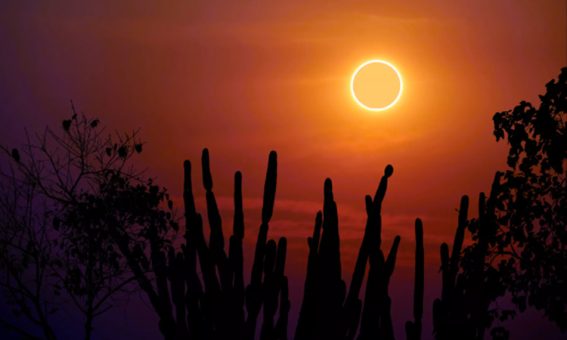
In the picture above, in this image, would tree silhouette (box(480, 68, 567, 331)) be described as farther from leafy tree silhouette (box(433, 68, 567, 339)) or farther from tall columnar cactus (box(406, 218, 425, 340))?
tall columnar cactus (box(406, 218, 425, 340))

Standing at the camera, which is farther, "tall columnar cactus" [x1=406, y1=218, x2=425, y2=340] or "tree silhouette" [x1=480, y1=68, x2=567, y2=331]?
"tree silhouette" [x1=480, y1=68, x2=567, y2=331]

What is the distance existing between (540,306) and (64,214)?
47.2 ft

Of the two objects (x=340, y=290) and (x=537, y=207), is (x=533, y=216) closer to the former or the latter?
(x=537, y=207)

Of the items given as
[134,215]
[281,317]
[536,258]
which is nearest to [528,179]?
[536,258]

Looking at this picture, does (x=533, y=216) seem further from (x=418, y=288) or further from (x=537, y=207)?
(x=418, y=288)

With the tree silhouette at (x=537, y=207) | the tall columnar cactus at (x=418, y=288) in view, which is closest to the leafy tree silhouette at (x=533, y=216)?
the tree silhouette at (x=537, y=207)

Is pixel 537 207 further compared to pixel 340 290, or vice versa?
pixel 537 207

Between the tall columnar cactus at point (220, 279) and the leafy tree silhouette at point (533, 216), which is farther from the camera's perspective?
the leafy tree silhouette at point (533, 216)

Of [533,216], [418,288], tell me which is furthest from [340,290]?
[533,216]

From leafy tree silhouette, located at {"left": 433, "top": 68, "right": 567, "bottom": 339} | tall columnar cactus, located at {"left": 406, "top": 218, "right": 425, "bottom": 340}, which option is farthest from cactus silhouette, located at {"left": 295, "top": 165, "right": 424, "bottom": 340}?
leafy tree silhouette, located at {"left": 433, "top": 68, "right": 567, "bottom": 339}

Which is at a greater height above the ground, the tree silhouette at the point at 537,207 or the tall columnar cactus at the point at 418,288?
the tree silhouette at the point at 537,207

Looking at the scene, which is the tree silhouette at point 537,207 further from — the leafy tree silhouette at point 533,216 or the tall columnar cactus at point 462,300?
the tall columnar cactus at point 462,300

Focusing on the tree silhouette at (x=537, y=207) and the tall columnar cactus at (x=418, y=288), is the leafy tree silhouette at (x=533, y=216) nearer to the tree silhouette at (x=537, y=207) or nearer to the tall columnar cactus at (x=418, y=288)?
the tree silhouette at (x=537, y=207)

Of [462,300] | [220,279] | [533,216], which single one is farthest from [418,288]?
[533,216]
